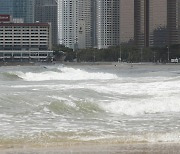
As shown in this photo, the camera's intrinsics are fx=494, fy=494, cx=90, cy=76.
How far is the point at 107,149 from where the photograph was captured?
41.4 ft

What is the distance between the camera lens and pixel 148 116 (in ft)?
69.6

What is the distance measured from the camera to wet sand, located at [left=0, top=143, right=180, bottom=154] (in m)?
12.2

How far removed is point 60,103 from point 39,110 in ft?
6.53

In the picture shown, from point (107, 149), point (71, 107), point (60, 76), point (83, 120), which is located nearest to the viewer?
point (107, 149)

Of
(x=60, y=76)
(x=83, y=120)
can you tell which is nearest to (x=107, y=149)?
(x=83, y=120)

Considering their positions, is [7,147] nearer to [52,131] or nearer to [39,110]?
[52,131]

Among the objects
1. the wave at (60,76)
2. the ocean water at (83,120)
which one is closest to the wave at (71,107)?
the ocean water at (83,120)

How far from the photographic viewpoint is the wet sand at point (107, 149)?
40.1ft

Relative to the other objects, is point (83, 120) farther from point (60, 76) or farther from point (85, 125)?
point (60, 76)

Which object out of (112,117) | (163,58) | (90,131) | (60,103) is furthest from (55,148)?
(163,58)

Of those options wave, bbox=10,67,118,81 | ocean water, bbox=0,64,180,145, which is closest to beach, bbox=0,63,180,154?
ocean water, bbox=0,64,180,145

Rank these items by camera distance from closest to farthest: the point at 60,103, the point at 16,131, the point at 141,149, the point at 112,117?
1. the point at 141,149
2. the point at 16,131
3. the point at 112,117
4. the point at 60,103

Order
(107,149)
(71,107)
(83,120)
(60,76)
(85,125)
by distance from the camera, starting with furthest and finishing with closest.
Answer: (60,76) → (71,107) → (83,120) → (85,125) → (107,149)

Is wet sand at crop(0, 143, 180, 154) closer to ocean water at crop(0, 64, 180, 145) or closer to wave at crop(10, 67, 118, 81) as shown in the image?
ocean water at crop(0, 64, 180, 145)
